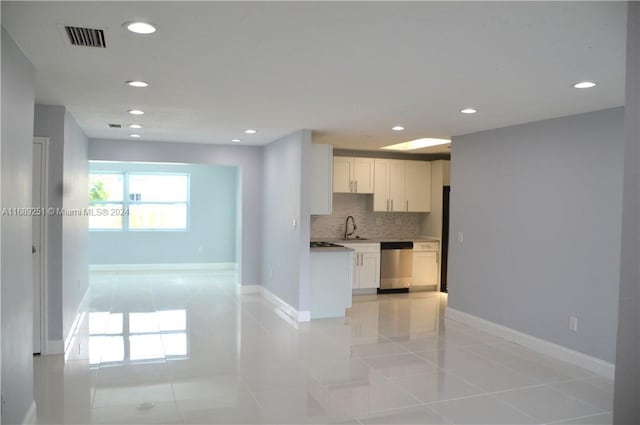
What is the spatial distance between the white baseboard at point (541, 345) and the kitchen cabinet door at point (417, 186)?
2.51 m

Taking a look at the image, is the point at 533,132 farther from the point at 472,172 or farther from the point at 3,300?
the point at 3,300

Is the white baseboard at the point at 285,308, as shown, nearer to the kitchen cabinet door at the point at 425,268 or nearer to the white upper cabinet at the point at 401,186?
the white upper cabinet at the point at 401,186

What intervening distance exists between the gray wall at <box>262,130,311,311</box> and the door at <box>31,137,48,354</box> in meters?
2.76

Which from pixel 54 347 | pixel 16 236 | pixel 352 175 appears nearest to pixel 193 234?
pixel 352 175

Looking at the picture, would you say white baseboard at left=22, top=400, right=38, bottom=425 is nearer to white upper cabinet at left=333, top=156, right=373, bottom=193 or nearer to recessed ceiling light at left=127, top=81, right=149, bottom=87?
recessed ceiling light at left=127, top=81, right=149, bottom=87

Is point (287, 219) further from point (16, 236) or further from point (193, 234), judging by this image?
point (193, 234)

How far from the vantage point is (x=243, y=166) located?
8023 millimetres

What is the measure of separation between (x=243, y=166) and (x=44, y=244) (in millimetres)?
3762

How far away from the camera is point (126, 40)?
2.71 metres

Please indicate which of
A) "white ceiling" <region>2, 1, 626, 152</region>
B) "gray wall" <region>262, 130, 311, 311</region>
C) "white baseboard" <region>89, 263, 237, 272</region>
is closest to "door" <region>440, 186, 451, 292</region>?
"gray wall" <region>262, 130, 311, 311</region>

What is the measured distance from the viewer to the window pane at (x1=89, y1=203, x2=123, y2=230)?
966cm

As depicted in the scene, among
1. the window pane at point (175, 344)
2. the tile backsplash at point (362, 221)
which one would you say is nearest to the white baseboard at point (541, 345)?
the tile backsplash at point (362, 221)

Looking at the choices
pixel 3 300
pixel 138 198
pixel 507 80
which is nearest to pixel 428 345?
pixel 507 80

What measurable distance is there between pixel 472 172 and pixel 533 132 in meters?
1.04
